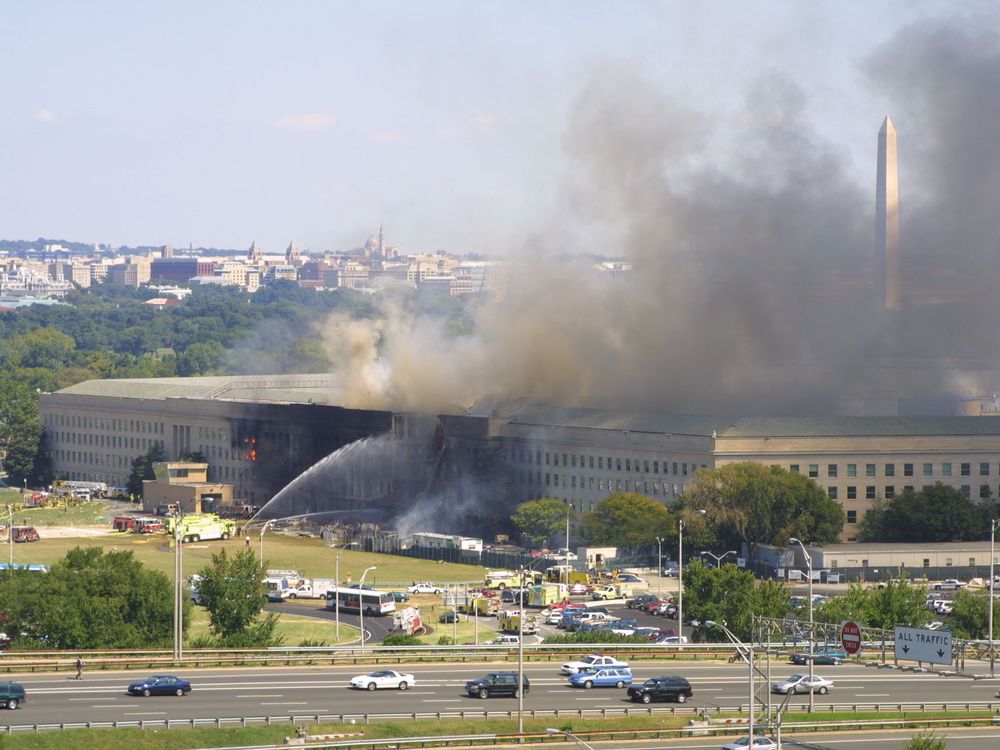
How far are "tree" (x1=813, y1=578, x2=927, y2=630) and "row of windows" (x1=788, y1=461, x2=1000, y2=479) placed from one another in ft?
113

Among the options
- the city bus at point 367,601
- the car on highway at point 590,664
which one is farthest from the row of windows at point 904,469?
the car on highway at point 590,664

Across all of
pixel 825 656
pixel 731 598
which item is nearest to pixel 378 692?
pixel 825 656

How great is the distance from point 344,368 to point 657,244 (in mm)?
22956

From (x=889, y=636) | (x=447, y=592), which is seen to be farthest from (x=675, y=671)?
(x=447, y=592)

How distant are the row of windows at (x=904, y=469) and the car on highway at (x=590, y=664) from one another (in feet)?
160

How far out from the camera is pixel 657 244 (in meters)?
136

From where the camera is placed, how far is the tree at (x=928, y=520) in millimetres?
108375

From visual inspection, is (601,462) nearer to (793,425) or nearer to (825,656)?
(793,425)

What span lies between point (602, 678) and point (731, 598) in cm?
1700

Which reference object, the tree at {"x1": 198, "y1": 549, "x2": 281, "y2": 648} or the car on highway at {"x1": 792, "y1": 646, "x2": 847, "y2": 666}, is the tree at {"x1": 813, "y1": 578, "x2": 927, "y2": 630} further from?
the tree at {"x1": 198, "y1": 549, "x2": 281, "y2": 648}

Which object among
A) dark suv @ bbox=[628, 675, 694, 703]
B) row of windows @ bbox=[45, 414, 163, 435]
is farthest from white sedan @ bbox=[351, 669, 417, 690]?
row of windows @ bbox=[45, 414, 163, 435]

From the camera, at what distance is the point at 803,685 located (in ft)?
198

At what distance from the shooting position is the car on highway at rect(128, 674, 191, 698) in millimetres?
58844

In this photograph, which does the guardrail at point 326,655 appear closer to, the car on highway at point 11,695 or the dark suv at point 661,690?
the car on highway at point 11,695
